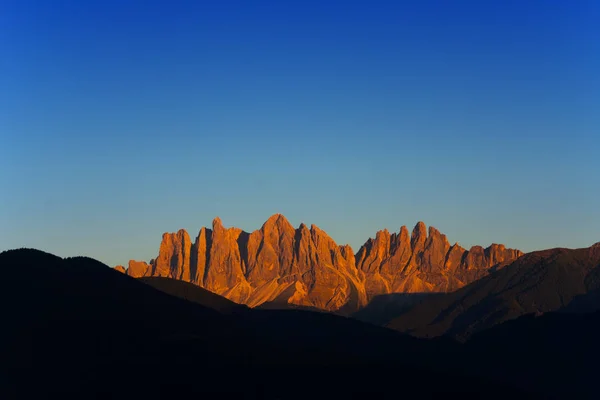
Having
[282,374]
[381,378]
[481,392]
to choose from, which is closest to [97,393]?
[282,374]

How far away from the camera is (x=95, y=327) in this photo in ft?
648

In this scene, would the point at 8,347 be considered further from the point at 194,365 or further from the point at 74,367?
the point at 194,365

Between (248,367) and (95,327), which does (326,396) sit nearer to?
(248,367)

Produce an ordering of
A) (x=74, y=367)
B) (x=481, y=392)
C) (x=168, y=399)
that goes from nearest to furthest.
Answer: (x=168, y=399) < (x=74, y=367) < (x=481, y=392)

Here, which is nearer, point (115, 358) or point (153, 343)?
point (115, 358)

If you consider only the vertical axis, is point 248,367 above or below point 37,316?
below

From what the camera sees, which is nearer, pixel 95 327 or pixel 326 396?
pixel 326 396

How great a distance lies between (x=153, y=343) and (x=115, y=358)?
14021 mm

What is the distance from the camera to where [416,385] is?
7274 inches

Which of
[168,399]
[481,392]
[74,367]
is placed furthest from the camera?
[481,392]

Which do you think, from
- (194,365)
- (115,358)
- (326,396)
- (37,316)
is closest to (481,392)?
(326,396)

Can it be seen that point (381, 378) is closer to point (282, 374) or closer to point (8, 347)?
point (282, 374)

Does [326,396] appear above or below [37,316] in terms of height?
below

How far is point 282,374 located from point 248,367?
272 inches
